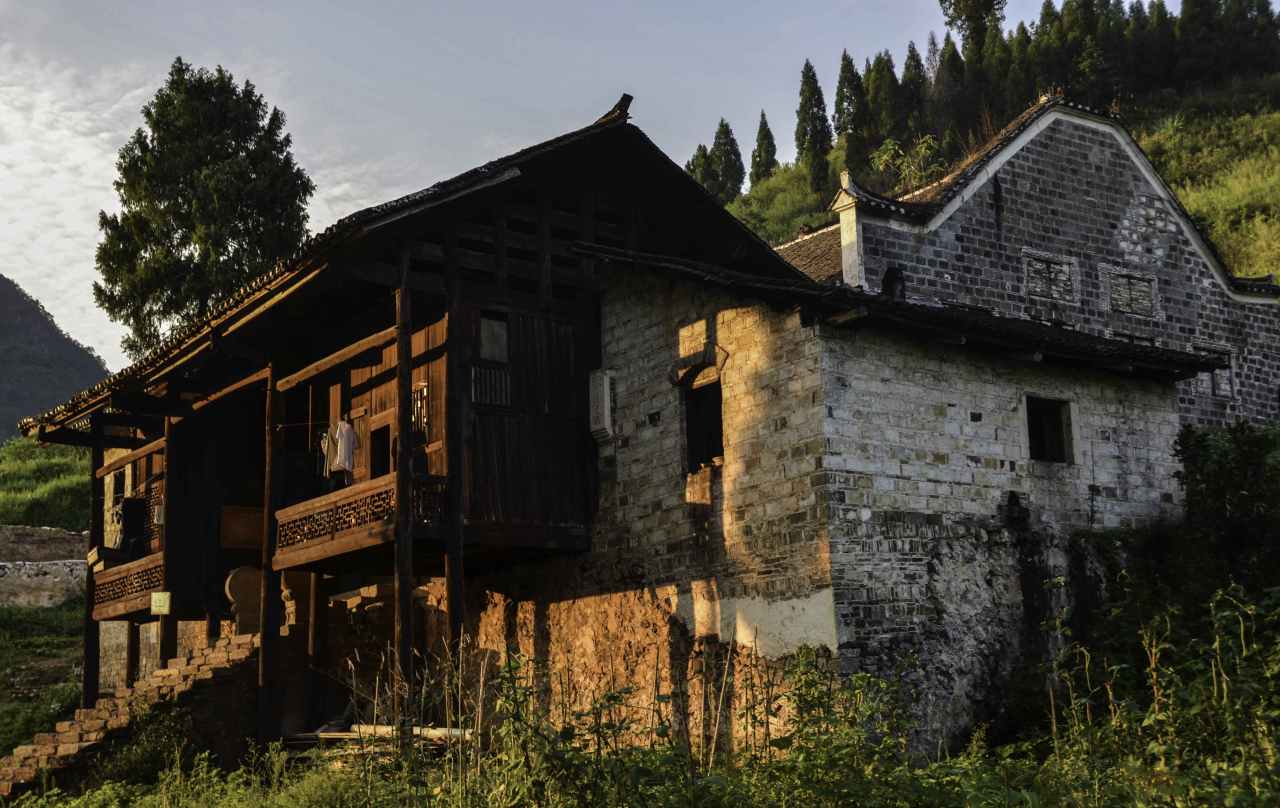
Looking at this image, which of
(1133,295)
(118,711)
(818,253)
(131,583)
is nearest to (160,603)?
(131,583)

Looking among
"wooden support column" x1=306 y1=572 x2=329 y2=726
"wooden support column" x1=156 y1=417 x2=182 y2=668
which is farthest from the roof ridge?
"wooden support column" x1=156 y1=417 x2=182 y2=668

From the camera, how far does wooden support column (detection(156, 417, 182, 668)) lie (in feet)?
69.3

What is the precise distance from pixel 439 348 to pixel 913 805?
30.1 ft

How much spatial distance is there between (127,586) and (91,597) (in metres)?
1.58

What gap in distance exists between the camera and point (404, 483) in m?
16.1

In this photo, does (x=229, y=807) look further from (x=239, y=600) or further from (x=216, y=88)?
(x=216, y=88)

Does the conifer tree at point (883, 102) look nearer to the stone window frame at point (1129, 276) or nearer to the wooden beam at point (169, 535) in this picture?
the stone window frame at point (1129, 276)

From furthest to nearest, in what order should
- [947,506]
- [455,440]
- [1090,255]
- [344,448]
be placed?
[1090,255], [344,448], [455,440], [947,506]

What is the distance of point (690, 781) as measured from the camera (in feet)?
31.1

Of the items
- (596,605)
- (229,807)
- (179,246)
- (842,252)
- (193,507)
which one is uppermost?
(179,246)

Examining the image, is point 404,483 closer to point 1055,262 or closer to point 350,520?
point 350,520

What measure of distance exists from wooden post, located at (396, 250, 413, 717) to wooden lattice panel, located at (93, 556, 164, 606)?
670 centimetres

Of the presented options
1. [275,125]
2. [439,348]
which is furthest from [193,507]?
[275,125]

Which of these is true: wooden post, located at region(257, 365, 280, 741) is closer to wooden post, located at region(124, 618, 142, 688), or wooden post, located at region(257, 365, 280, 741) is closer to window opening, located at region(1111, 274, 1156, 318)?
wooden post, located at region(124, 618, 142, 688)
